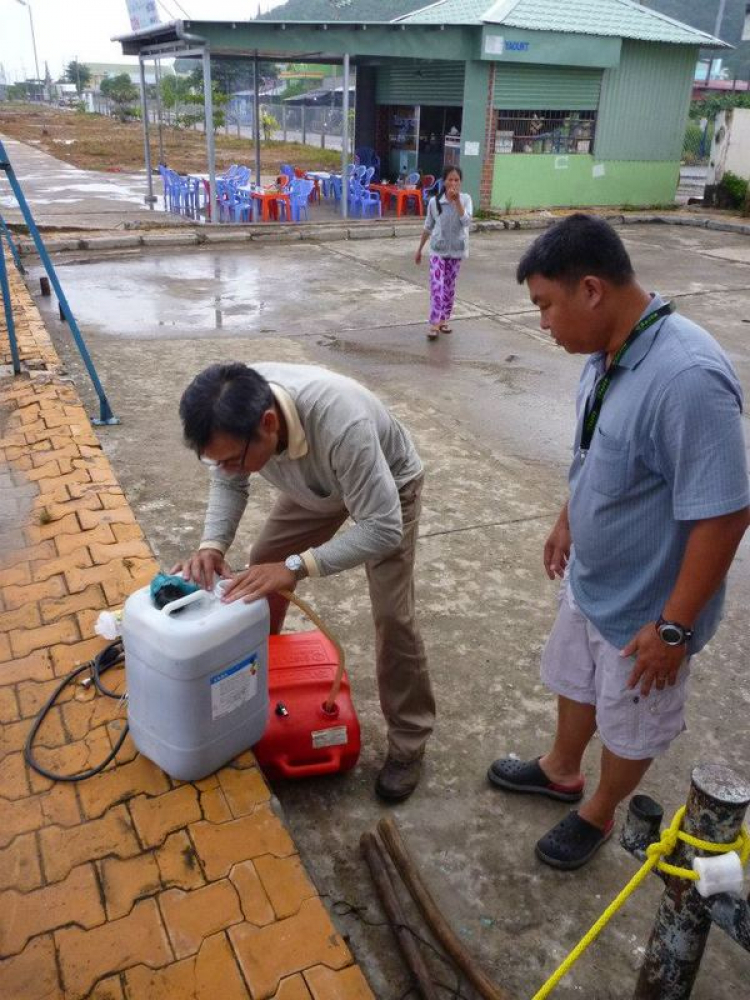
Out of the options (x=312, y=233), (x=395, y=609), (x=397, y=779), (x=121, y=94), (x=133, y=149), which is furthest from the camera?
(x=121, y=94)

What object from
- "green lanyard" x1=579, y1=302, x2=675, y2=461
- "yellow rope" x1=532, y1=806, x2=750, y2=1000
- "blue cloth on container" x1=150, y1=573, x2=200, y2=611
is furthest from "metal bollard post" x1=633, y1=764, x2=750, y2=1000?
"blue cloth on container" x1=150, y1=573, x2=200, y2=611

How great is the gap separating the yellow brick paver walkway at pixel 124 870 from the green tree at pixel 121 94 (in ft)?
192

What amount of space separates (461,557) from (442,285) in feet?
14.7

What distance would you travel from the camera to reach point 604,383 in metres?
1.97

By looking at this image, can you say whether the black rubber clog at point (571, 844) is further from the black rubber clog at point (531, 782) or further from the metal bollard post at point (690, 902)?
the metal bollard post at point (690, 902)

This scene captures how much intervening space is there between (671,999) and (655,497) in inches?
42.7

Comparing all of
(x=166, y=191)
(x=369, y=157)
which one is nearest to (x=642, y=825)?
(x=166, y=191)

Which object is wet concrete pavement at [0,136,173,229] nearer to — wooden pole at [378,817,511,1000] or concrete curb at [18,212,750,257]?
concrete curb at [18,212,750,257]

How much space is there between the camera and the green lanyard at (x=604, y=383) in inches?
73.7

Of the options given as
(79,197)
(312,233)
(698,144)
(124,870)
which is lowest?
(124,870)

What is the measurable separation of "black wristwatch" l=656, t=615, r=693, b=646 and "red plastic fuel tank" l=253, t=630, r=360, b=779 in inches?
45.0

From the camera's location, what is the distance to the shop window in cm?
1578

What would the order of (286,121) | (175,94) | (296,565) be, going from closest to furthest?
(296,565) < (286,121) < (175,94)

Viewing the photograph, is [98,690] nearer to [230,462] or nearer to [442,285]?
[230,462]
